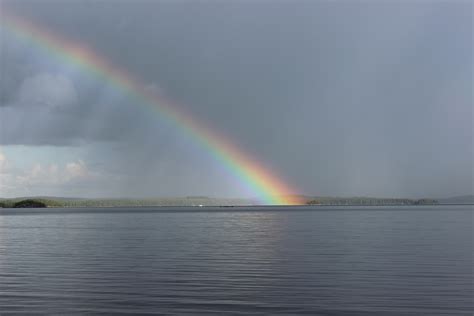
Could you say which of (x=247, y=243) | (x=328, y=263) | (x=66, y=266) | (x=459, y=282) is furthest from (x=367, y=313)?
(x=247, y=243)

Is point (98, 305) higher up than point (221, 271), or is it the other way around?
point (221, 271)

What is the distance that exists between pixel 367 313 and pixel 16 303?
58.7 ft

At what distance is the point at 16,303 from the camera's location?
3019 cm

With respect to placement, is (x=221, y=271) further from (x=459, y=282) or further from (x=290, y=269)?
(x=459, y=282)

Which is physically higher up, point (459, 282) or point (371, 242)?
point (371, 242)

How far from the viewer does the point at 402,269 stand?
42.9m

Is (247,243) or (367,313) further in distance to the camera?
(247,243)

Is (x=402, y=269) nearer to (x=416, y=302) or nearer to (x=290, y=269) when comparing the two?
(x=290, y=269)

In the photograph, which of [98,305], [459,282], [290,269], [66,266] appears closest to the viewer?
[98,305]

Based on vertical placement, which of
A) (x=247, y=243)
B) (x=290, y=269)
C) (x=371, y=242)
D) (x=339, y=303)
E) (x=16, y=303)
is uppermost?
(x=371, y=242)

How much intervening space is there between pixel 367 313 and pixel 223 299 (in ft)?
25.2

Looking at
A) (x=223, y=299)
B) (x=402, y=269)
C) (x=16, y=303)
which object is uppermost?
(x=402, y=269)

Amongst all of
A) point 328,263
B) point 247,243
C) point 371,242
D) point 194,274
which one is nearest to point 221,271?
point 194,274

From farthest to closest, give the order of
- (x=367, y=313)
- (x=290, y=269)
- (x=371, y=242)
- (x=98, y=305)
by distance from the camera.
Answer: (x=371, y=242) < (x=290, y=269) < (x=98, y=305) < (x=367, y=313)
